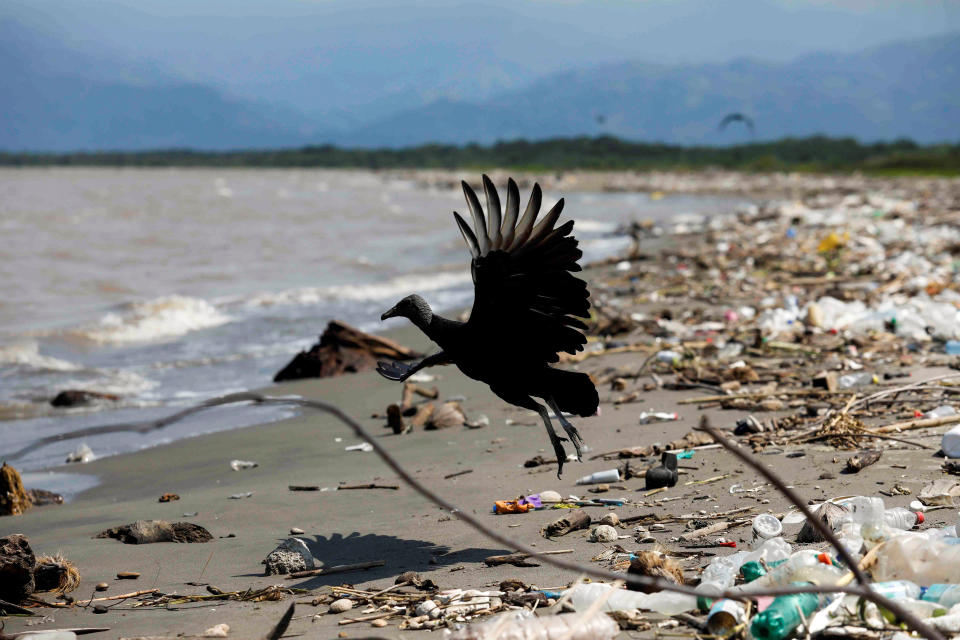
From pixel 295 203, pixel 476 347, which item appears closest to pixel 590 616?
pixel 476 347

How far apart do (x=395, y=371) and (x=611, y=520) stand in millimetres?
1390

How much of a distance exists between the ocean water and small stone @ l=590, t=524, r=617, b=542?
8.57 feet

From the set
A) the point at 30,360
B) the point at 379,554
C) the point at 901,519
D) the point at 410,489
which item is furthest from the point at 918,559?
the point at 30,360

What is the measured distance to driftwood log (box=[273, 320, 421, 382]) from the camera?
983 centimetres

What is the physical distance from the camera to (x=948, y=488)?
4344 mm

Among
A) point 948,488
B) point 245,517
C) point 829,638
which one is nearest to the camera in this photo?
point 829,638

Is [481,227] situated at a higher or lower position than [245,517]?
higher

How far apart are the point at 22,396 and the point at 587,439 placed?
21.5ft

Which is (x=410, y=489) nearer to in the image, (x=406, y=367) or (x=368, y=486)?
(x=368, y=486)

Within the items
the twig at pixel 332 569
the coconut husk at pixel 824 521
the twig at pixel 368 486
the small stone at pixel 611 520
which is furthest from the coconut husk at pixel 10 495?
the coconut husk at pixel 824 521

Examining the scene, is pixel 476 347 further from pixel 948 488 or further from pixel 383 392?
pixel 383 392

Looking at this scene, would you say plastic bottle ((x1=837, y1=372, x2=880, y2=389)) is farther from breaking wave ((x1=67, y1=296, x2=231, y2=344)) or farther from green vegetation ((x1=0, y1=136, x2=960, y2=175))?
green vegetation ((x1=0, y1=136, x2=960, y2=175))

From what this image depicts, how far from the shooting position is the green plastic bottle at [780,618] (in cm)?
284

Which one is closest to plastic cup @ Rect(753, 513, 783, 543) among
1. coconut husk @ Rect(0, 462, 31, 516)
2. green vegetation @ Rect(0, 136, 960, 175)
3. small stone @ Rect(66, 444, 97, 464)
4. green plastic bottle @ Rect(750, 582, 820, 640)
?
green plastic bottle @ Rect(750, 582, 820, 640)
